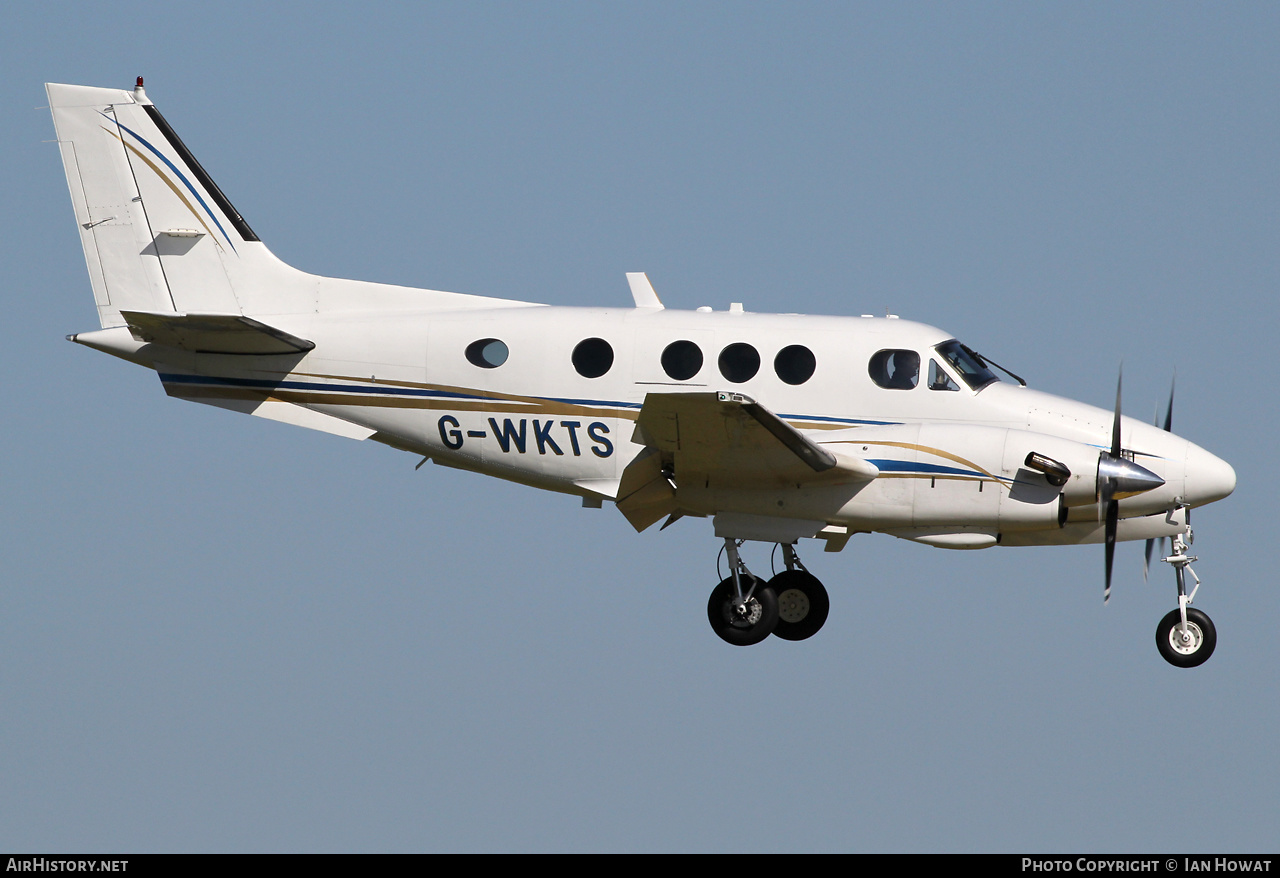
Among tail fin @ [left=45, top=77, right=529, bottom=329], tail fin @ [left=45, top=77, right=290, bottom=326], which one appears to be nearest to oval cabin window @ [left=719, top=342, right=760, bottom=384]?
tail fin @ [left=45, top=77, right=529, bottom=329]

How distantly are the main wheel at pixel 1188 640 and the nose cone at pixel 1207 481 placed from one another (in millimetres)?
1291

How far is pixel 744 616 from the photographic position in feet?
62.6

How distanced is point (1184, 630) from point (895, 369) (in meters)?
4.42

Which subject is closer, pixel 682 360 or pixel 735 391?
pixel 735 391

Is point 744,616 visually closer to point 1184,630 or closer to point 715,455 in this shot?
point 715,455

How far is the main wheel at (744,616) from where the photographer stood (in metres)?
19.1

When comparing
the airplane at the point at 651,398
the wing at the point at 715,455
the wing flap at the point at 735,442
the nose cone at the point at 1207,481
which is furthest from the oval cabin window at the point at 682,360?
the nose cone at the point at 1207,481

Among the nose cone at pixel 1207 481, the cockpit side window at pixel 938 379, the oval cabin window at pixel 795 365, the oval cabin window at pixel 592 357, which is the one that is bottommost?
the nose cone at pixel 1207 481

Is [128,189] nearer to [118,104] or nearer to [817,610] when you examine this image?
[118,104]

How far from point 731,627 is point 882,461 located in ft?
8.87

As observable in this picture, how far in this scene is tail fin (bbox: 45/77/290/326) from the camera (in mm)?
20531

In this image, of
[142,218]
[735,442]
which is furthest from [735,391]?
[142,218]

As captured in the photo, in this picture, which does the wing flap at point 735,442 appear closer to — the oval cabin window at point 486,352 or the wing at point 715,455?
the wing at point 715,455

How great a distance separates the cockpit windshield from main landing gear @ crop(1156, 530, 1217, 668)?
284cm
